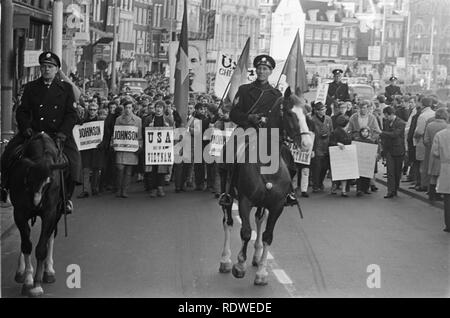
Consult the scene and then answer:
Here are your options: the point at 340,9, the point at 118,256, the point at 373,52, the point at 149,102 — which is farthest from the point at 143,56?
the point at 118,256

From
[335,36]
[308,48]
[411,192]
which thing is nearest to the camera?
[411,192]

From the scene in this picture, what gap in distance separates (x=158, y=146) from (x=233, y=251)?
7857 mm

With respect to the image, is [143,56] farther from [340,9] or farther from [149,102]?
[149,102]

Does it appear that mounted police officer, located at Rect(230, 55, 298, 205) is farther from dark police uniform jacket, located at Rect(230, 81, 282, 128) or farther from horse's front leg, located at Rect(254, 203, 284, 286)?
horse's front leg, located at Rect(254, 203, 284, 286)

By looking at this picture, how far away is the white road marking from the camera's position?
10.1 m

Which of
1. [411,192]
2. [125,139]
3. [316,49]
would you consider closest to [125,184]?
[125,139]

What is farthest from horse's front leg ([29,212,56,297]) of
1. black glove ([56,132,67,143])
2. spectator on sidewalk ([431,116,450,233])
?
spectator on sidewalk ([431,116,450,233])

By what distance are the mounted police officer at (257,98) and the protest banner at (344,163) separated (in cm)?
Result: 944

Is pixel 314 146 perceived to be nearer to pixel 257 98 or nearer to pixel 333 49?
pixel 257 98

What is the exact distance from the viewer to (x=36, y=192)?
926 cm

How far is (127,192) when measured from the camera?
64.1ft

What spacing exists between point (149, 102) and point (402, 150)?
6.64 meters

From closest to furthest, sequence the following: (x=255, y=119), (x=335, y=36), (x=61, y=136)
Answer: (x=61, y=136) → (x=255, y=119) → (x=335, y=36)

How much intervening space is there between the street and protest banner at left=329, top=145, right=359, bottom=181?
1.72 meters
